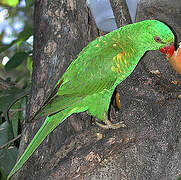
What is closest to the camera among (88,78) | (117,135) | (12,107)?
(117,135)

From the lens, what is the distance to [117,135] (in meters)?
1.17

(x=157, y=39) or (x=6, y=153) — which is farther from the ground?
(x=157, y=39)

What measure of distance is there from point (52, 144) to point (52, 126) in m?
0.11

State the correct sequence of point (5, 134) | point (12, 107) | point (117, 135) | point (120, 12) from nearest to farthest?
1. point (117, 135)
2. point (120, 12)
3. point (5, 134)
4. point (12, 107)

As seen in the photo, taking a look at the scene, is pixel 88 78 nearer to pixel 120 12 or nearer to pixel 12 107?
pixel 120 12

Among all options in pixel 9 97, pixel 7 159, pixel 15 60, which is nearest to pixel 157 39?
pixel 9 97

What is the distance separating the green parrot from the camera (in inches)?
52.0

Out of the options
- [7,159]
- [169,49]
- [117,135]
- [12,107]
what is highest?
[169,49]

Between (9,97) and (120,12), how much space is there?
3.22 ft

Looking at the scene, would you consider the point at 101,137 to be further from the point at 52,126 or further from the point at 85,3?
the point at 85,3

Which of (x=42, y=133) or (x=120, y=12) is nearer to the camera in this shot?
(x=42, y=133)

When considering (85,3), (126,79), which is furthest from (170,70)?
(85,3)

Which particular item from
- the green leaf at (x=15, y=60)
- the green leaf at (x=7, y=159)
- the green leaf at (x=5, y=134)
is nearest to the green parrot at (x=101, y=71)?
the green leaf at (x=7, y=159)

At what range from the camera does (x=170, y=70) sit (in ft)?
4.95
